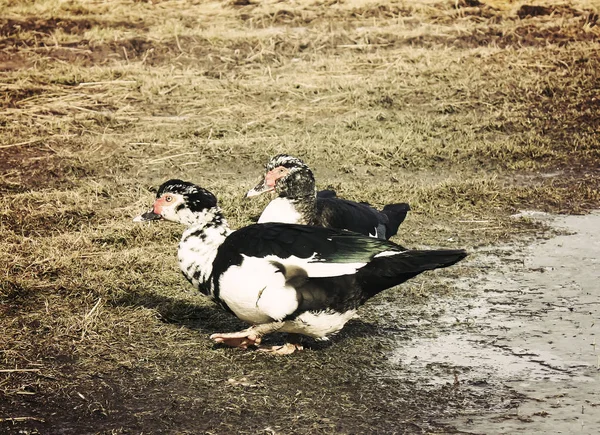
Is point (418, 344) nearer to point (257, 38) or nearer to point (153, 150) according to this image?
point (153, 150)

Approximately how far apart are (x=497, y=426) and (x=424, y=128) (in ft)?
20.3

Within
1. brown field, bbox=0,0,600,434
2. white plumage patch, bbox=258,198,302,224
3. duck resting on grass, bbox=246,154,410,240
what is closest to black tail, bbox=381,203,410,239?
duck resting on grass, bbox=246,154,410,240

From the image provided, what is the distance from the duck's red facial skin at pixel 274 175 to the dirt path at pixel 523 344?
1.31m

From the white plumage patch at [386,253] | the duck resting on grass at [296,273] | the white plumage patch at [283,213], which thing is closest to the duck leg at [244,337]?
the duck resting on grass at [296,273]

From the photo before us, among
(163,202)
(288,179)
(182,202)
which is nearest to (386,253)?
(182,202)

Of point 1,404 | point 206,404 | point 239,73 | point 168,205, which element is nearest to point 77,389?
point 1,404

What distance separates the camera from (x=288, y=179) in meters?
5.80

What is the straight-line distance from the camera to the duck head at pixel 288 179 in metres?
5.80

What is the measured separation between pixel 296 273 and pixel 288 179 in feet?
4.56

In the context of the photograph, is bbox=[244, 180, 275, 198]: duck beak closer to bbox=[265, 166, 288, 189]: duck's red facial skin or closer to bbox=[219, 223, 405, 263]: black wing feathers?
bbox=[265, 166, 288, 189]: duck's red facial skin

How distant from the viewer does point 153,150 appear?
30.4 feet

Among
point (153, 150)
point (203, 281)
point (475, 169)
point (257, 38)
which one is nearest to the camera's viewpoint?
point (203, 281)

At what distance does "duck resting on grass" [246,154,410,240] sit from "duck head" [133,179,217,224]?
3.07ft

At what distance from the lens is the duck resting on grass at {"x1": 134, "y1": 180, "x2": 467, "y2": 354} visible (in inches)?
177
